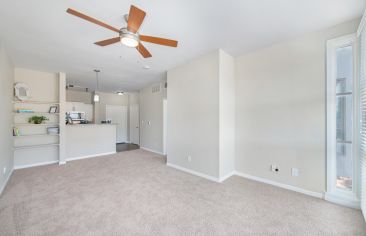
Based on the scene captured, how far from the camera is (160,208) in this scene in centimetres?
222

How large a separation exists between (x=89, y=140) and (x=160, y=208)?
4.08m

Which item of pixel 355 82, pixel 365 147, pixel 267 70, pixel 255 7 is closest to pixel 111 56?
pixel 255 7

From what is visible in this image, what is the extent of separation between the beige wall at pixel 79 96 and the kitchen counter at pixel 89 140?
266 centimetres

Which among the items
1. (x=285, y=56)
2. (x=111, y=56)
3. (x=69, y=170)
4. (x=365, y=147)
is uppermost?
(x=111, y=56)

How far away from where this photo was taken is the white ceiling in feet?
6.16

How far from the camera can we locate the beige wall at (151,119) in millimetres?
5637

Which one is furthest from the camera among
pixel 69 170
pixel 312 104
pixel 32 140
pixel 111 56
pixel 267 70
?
pixel 32 140

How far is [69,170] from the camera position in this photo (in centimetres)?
385

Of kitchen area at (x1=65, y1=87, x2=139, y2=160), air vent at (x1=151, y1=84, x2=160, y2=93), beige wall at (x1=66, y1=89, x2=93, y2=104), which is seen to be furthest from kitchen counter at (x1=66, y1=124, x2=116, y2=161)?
beige wall at (x1=66, y1=89, x2=93, y2=104)

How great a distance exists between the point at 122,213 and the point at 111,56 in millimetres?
3033

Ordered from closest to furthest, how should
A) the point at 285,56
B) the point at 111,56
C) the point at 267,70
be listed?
the point at 285,56, the point at 267,70, the point at 111,56

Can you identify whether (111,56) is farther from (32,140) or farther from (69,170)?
(32,140)

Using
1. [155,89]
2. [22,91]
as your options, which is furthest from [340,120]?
[22,91]

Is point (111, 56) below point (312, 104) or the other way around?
the other way around
